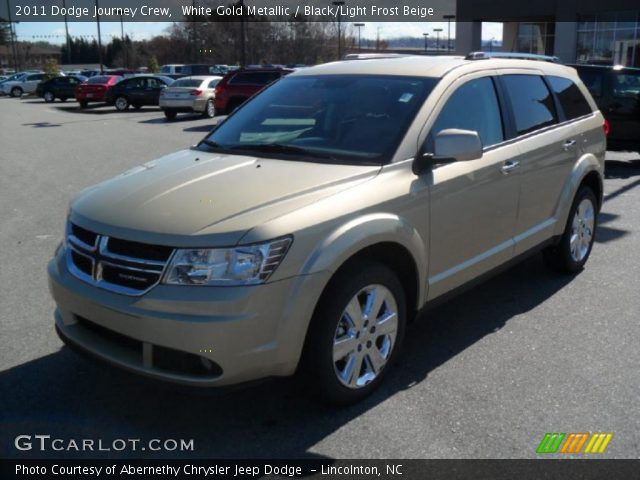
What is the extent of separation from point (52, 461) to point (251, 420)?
0.98m

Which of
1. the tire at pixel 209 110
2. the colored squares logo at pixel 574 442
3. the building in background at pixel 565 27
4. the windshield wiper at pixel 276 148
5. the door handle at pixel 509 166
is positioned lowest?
the colored squares logo at pixel 574 442

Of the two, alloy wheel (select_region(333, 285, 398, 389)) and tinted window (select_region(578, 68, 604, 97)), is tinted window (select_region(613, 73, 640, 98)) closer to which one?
tinted window (select_region(578, 68, 604, 97))

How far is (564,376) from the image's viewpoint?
→ 412 cm

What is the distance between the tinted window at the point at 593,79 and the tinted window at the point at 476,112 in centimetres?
836

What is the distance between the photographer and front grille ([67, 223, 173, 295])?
3.27m

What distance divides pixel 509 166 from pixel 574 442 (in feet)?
6.62

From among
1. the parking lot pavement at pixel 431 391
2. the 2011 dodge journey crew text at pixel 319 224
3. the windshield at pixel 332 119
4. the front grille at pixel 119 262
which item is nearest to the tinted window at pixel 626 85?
the parking lot pavement at pixel 431 391

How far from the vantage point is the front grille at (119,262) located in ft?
10.7

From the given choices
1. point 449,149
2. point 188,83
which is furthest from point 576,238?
point 188,83

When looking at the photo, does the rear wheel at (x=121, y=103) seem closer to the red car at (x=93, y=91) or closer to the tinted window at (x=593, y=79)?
the red car at (x=93, y=91)

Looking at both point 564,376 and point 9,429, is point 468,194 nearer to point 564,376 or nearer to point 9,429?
point 564,376

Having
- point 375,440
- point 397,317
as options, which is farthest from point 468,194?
point 375,440

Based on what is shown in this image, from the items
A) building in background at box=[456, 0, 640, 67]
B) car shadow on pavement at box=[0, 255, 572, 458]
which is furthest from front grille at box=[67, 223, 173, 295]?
building in background at box=[456, 0, 640, 67]

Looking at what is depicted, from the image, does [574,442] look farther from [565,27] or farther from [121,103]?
[565,27]
